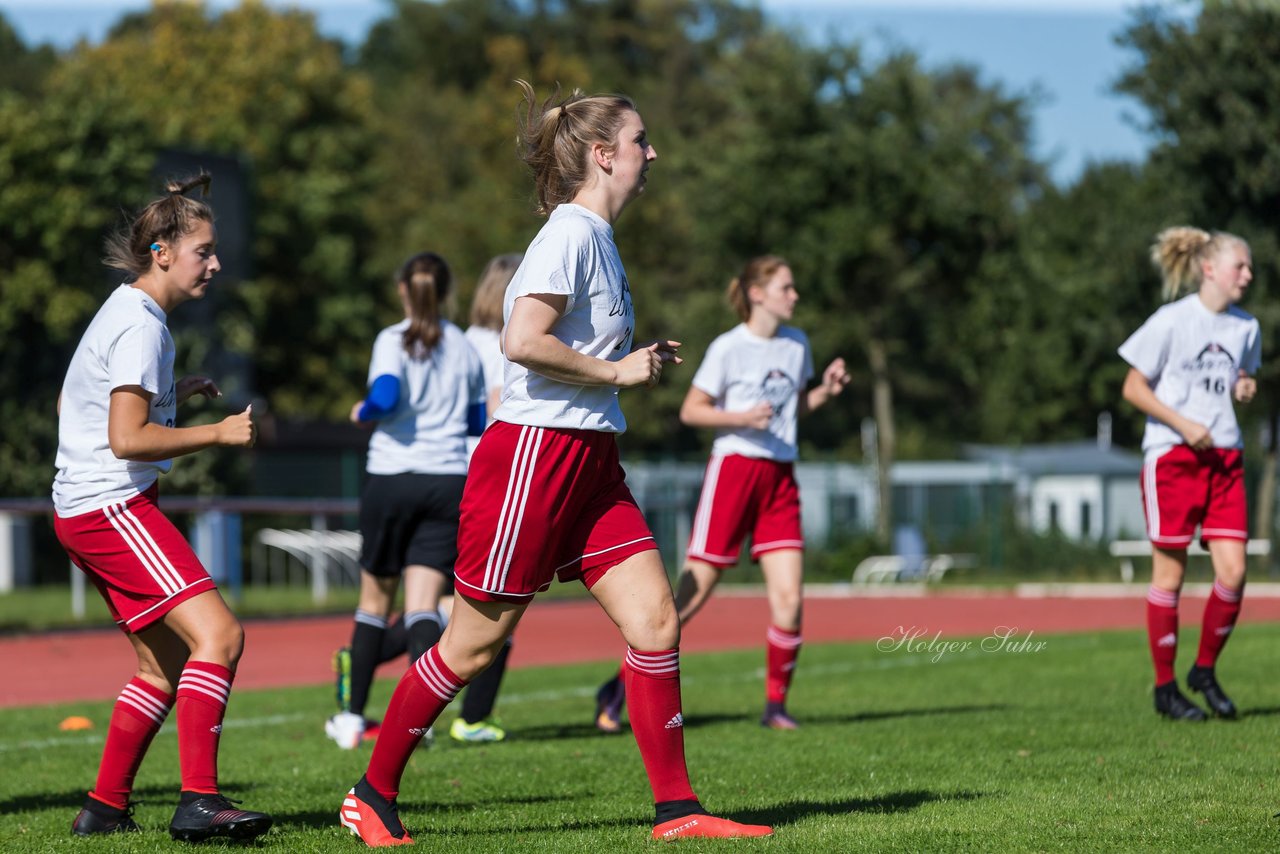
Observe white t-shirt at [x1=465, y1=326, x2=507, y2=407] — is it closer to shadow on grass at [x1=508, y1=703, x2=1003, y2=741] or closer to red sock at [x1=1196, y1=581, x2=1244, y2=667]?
shadow on grass at [x1=508, y1=703, x2=1003, y2=741]

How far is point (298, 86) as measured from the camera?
45.2 metres

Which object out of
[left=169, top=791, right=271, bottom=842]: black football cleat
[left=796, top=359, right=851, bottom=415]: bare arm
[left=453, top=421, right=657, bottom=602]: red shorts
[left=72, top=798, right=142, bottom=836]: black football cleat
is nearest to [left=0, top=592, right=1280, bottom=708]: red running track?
[left=796, top=359, right=851, bottom=415]: bare arm

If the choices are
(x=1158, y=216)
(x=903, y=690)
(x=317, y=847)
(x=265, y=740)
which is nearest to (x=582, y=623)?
(x=903, y=690)

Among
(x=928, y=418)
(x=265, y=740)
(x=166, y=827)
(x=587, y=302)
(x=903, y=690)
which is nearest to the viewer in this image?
(x=587, y=302)

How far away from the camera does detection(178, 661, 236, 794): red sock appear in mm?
5105

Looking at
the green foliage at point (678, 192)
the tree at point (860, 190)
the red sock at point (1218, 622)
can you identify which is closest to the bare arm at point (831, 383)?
the red sock at point (1218, 622)

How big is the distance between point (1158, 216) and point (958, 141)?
524 centimetres

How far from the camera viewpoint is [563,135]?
5082mm

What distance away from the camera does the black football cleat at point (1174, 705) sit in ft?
25.5

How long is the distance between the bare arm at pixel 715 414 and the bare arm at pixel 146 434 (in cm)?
335

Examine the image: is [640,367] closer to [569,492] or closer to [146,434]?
[569,492]

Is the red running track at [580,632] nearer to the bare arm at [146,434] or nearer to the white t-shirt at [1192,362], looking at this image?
the bare arm at [146,434]

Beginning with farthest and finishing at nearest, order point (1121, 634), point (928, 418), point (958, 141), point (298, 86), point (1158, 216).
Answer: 1. point (928, 418)
2. point (298, 86)
3. point (958, 141)
4. point (1158, 216)
5. point (1121, 634)

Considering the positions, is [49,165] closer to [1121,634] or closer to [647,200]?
[647,200]
